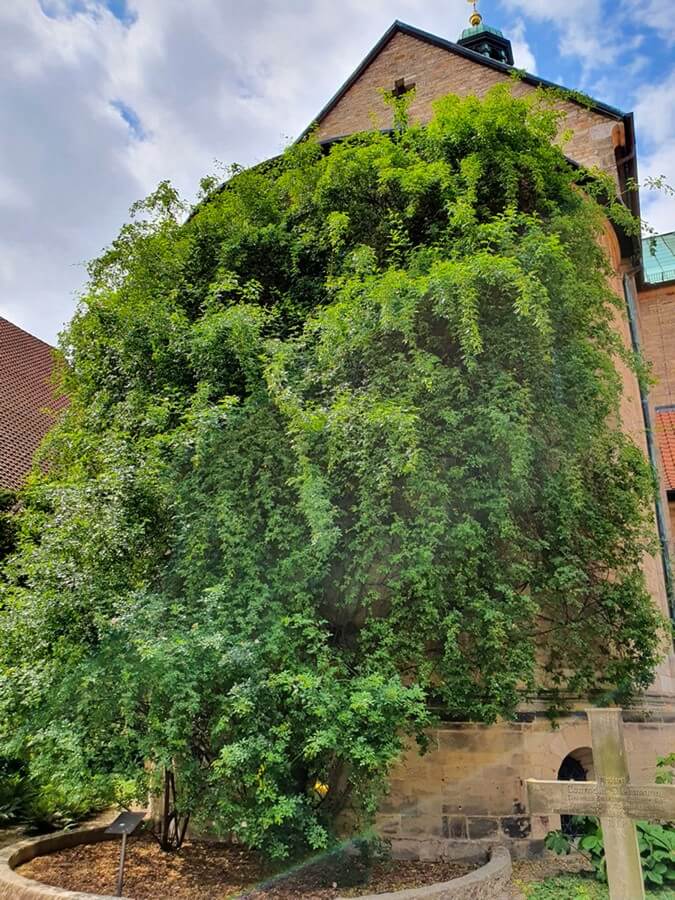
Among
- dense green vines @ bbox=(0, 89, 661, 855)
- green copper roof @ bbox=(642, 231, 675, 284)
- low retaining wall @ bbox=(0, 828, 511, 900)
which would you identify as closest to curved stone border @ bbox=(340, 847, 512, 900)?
low retaining wall @ bbox=(0, 828, 511, 900)

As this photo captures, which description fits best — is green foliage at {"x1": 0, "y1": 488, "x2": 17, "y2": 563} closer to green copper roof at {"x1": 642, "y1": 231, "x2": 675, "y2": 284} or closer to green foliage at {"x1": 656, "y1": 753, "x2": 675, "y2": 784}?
green foliage at {"x1": 656, "y1": 753, "x2": 675, "y2": 784}

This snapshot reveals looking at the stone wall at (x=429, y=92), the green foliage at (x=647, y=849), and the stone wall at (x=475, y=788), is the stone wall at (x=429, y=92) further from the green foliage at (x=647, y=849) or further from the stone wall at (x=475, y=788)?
the green foliage at (x=647, y=849)

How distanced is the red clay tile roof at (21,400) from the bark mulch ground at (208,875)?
800 centimetres

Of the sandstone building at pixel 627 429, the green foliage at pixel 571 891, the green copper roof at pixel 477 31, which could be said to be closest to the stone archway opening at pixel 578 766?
the sandstone building at pixel 627 429

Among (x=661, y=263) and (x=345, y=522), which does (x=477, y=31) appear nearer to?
(x=661, y=263)

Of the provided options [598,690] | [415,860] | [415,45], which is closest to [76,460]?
[415,860]

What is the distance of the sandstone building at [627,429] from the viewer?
723cm

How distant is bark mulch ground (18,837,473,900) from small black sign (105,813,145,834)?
0.55m

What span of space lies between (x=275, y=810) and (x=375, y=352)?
4.76 meters

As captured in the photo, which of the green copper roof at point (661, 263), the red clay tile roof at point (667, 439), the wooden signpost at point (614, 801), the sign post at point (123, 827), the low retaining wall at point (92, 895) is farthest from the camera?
the green copper roof at point (661, 263)

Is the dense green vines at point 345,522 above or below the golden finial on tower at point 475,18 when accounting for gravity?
below

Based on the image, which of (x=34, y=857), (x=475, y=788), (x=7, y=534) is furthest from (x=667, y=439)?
(x=34, y=857)

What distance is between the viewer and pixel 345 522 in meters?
7.10

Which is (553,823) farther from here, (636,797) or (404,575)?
(404,575)
